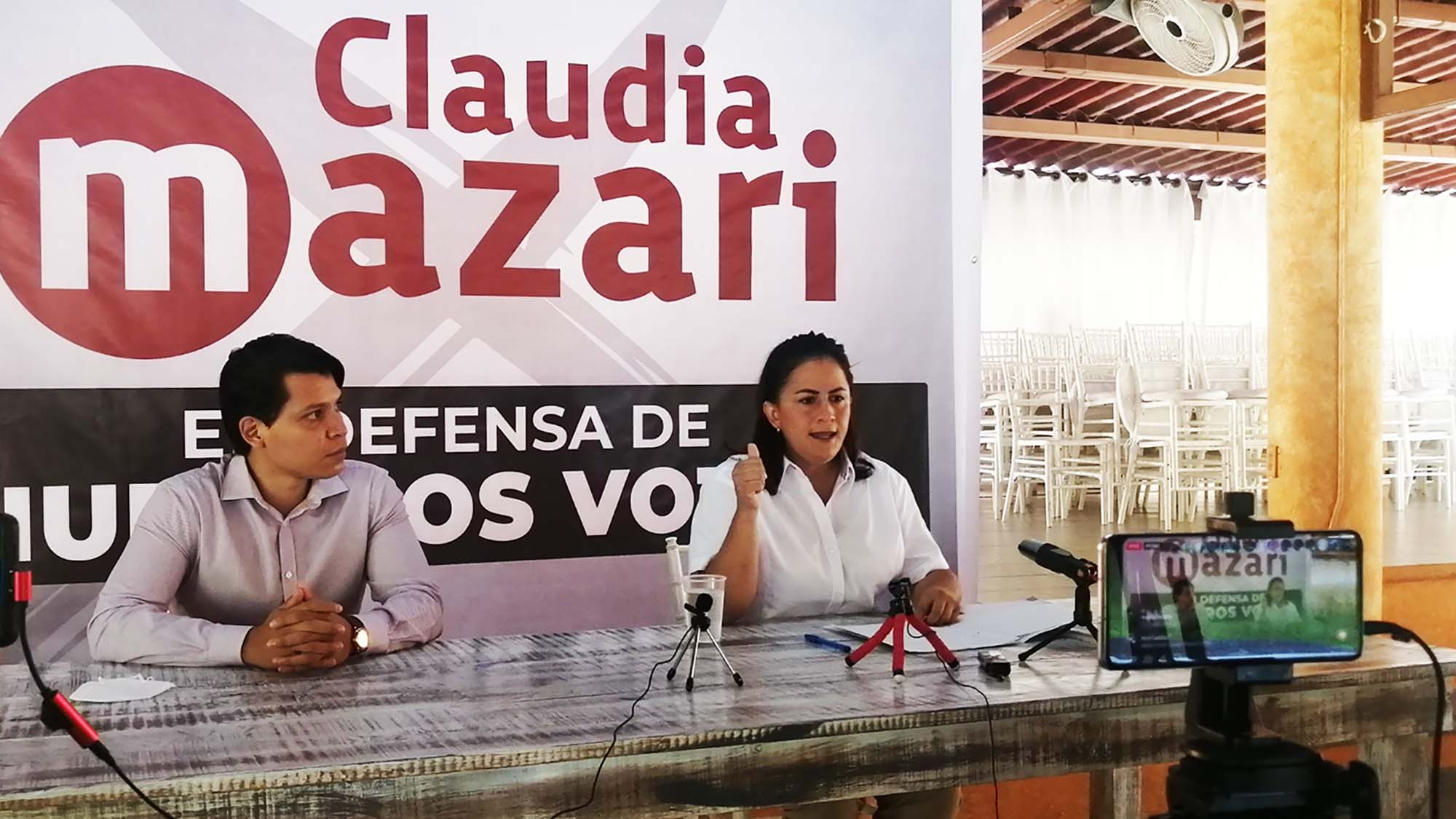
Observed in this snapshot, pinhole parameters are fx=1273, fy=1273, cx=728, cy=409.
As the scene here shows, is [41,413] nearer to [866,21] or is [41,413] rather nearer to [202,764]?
[202,764]

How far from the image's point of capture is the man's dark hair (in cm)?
256

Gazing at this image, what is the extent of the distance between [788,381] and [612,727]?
1.47 metres

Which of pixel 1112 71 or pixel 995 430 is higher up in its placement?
pixel 1112 71

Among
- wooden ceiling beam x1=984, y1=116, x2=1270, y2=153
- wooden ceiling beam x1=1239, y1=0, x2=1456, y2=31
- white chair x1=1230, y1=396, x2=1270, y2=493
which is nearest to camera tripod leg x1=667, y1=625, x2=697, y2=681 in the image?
wooden ceiling beam x1=1239, y1=0, x2=1456, y2=31

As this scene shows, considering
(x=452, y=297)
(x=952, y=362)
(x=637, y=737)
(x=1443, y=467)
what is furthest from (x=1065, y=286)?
(x=637, y=737)

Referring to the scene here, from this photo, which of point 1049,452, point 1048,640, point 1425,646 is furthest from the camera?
point 1049,452

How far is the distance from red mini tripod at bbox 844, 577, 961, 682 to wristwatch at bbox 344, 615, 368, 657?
0.77 meters

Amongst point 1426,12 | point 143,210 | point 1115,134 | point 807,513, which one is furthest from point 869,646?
point 1115,134

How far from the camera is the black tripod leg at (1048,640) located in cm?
195

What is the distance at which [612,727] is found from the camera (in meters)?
Answer: 1.54

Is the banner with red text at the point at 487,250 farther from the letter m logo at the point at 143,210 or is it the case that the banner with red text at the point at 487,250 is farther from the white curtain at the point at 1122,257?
the white curtain at the point at 1122,257

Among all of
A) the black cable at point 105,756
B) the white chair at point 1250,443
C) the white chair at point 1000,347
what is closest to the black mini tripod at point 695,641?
the black cable at point 105,756

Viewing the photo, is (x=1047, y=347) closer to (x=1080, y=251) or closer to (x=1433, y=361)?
(x=1080, y=251)

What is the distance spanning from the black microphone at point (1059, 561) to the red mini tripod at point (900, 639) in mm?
186
